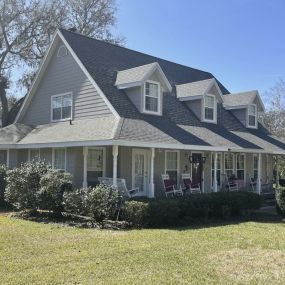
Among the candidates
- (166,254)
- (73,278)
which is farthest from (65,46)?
(73,278)

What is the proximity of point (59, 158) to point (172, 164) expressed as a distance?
5052mm

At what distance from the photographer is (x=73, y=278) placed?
24.4 ft

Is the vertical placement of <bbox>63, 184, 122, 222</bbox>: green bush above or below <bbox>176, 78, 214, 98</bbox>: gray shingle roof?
below

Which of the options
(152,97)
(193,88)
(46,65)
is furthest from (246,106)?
(46,65)

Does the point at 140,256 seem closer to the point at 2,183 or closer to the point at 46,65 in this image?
the point at 2,183

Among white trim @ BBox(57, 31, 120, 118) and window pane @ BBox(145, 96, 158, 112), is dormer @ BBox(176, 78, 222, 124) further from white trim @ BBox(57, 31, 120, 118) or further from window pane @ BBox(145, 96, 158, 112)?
white trim @ BBox(57, 31, 120, 118)

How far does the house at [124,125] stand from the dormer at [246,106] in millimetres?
190

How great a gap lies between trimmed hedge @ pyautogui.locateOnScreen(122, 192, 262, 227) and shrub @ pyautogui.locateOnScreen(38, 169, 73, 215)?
2.35 metres

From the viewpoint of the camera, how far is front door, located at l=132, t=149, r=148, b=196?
18.7 m

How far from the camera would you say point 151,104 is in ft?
65.6

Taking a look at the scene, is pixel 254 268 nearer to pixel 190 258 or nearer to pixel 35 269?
pixel 190 258

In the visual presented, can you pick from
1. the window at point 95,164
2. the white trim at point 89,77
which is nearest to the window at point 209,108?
the white trim at point 89,77

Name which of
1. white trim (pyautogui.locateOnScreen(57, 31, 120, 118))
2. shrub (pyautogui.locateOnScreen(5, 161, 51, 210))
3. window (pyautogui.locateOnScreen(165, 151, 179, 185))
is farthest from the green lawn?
window (pyautogui.locateOnScreen(165, 151, 179, 185))

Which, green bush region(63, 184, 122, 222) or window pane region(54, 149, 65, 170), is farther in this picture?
window pane region(54, 149, 65, 170)
